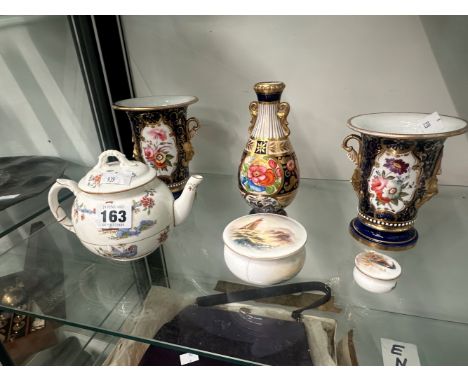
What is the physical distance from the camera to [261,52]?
2.15 ft

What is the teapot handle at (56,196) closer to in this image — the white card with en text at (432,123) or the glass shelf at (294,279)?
the glass shelf at (294,279)

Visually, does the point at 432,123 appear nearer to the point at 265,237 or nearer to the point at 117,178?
the point at 265,237

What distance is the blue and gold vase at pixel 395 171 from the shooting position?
1.51 feet

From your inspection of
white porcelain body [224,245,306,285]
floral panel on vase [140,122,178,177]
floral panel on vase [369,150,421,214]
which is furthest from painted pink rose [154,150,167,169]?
floral panel on vase [369,150,421,214]

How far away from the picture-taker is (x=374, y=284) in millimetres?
474

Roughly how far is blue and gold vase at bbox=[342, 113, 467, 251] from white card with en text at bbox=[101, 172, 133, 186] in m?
0.34

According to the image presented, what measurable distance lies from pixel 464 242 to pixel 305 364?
371mm

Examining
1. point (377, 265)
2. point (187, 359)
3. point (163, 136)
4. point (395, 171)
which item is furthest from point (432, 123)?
point (187, 359)

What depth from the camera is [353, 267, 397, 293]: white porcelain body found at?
470mm

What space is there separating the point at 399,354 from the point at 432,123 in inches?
13.5

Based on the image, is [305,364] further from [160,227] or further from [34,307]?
[34,307]

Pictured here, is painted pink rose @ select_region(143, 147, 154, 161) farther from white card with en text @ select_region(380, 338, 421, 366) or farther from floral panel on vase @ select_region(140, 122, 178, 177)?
white card with en text @ select_region(380, 338, 421, 366)

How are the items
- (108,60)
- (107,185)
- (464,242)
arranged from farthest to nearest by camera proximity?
Answer: 1. (108,60)
2. (464,242)
3. (107,185)
